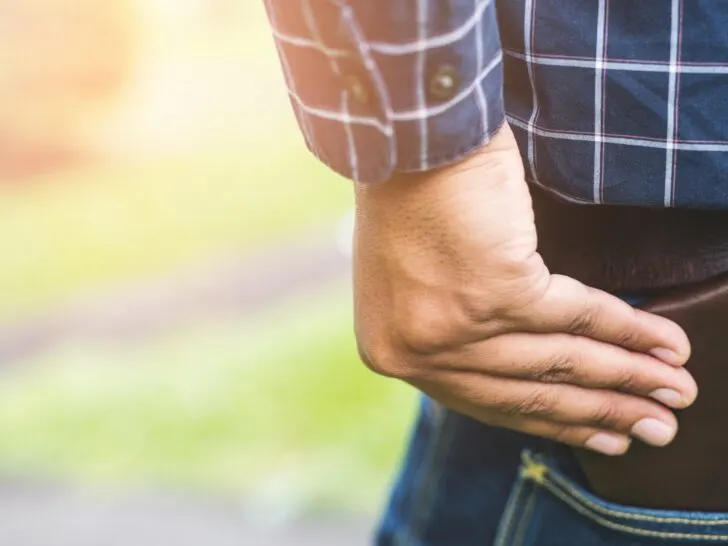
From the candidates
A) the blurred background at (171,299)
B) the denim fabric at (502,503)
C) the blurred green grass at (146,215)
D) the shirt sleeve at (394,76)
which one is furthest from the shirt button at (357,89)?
the blurred green grass at (146,215)

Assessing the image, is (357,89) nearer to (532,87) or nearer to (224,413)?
(532,87)

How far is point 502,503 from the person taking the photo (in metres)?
1.27

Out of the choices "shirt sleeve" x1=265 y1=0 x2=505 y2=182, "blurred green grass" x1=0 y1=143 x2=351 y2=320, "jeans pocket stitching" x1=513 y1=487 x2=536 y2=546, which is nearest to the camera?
"shirt sleeve" x1=265 y1=0 x2=505 y2=182

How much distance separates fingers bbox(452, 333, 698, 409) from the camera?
968 mm

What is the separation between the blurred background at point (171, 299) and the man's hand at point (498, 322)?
1.78 m

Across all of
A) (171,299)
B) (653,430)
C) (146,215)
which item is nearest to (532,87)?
(653,430)

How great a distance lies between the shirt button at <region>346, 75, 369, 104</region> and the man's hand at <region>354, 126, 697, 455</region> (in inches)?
3.1

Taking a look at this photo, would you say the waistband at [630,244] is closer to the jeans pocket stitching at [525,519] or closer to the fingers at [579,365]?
the fingers at [579,365]

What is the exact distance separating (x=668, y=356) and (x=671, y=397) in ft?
0.14

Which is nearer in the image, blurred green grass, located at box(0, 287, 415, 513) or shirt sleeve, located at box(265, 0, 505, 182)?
shirt sleeve, located at box(265, 0, 505, 182)

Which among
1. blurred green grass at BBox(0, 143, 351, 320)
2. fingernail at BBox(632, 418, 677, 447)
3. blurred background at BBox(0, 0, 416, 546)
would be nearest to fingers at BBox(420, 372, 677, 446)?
fingernail at BBox(632, 418, 677, 447)

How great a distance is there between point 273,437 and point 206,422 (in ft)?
0.84

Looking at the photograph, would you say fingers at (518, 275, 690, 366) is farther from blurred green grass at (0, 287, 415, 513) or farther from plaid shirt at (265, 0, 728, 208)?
blurred green grass at (0, 287, 415, 513)

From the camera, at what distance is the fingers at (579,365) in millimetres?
968
